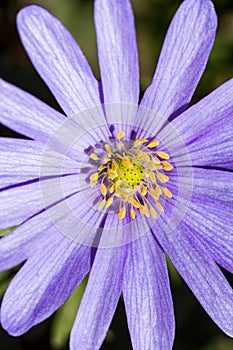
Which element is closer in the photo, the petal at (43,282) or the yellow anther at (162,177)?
the petal at (43,282)

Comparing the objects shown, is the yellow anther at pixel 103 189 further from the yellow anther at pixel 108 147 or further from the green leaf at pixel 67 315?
the green leaf at pixel 67 315

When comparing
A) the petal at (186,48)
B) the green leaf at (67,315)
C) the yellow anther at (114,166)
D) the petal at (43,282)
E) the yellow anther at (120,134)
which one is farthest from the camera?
the green leaf at (67,315)

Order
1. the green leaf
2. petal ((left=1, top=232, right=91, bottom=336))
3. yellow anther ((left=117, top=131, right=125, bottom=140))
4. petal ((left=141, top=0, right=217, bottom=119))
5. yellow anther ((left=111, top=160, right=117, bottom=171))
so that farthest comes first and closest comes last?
the green leaf → yellow anther ((left=111, top=160, right=117, bottom=171)) → yellow anther ((left=117, top=131, right=125, bottom=140)) → petal ((left=141, top=0, right=217, bottom=119)) → petal ((left=1, top=232, right=91, bottom=336))

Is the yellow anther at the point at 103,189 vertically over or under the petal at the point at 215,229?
over

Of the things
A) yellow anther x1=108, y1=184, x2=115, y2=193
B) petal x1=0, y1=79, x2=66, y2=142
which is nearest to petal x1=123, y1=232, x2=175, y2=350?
yellow anther x1=108, y1=184, x2=115, y2=193

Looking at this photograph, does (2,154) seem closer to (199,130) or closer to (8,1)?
(199,130)

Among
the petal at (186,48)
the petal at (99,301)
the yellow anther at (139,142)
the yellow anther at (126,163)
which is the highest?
the petal at (186,48)

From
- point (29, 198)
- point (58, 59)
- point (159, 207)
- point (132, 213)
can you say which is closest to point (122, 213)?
point (132, 213)

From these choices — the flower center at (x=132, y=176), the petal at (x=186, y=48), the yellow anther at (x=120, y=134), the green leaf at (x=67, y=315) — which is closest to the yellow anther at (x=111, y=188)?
the flower center at (x=132, y=176)

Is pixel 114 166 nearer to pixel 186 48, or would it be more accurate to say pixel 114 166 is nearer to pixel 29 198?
pixel 29 198

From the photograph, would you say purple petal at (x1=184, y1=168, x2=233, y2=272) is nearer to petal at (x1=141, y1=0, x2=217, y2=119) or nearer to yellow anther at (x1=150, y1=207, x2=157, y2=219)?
yellow anther at (x1=150, y1=207, x2=157, y2=219)
